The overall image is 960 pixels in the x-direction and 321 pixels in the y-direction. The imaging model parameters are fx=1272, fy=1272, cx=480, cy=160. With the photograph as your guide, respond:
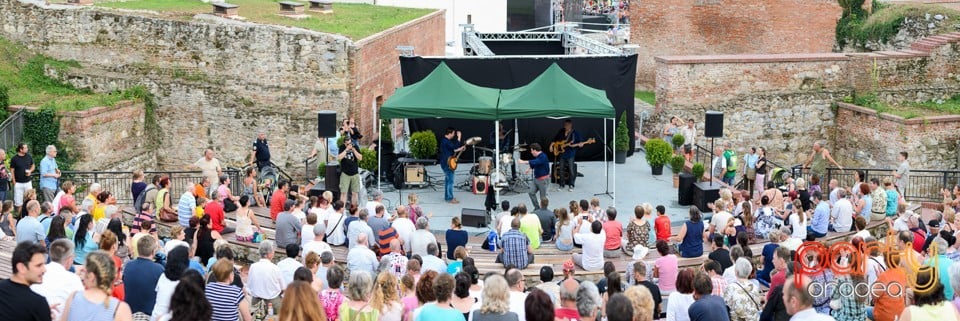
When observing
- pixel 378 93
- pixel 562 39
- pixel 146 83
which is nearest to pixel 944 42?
pixel 562 39

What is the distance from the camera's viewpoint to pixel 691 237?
17.6m

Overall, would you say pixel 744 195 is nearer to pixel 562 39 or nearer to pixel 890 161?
pixel 890 161

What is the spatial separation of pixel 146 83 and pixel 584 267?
15733 millimetres

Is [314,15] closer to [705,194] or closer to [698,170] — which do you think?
[698,170]

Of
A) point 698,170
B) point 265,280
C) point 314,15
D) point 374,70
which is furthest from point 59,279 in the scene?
point 314,15

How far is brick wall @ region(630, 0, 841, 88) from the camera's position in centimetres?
3603

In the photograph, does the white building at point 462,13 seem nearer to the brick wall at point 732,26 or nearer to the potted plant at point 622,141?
the brick wall at point 732,26

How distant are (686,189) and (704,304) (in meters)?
10.7

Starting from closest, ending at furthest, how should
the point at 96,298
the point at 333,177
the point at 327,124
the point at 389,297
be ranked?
the point at 96,298
the point at 389,297
the point at 333,177
the point at 327,124

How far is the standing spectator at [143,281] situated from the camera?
12.3m

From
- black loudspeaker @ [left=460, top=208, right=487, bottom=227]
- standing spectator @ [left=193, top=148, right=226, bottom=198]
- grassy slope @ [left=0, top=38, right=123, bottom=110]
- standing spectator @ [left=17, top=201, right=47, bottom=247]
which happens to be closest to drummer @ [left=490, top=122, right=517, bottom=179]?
black loudspeaker @ [left=460, top=208, right=487, bottom=227]

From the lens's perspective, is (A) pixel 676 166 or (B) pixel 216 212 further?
(A) pixel 676 166

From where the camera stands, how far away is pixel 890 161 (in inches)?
1132

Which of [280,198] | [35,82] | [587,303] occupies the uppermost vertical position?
[587,303]
